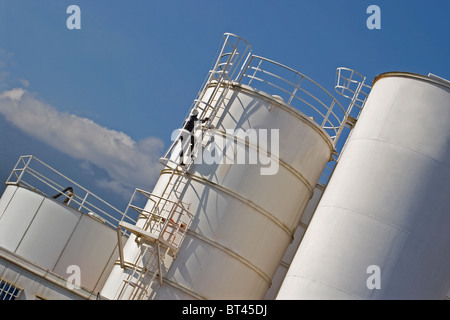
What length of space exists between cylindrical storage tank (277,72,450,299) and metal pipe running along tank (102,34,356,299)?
170cm

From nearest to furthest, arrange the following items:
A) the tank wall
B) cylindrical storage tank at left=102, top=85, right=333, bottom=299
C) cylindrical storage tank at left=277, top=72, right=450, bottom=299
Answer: cylindrical storage tank at left=277, top=72, right=450, bottom=299, cylindrical storage tank at left=102, top=85, right=333, bottom=299, the tank wall

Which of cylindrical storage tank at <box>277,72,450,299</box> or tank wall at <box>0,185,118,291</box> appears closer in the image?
cylindrical storage tank at <box>277,72,450,299</box>

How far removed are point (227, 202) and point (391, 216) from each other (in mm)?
4828

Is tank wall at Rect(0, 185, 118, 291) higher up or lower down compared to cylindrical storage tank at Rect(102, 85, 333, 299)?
lower down

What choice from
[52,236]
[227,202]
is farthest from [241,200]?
[52,236]

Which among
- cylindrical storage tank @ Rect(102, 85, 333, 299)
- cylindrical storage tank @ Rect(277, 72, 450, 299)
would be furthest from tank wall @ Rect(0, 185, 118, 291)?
cylindrical storage tank @ Rect(277, 72, 450, 299)

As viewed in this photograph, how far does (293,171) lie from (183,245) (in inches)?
162

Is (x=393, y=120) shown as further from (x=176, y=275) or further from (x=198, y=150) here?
(x=176, y=275)

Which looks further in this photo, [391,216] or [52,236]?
[52,236]

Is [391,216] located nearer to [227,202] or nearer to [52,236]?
[227,202]

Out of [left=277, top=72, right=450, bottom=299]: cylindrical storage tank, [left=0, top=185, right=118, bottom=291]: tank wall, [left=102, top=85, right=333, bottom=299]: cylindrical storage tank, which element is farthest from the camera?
[left=0, top=185, right=118, bottom=291]: tank wall

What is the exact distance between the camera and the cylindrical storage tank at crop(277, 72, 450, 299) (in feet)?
53.7

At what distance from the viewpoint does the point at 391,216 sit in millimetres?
16688

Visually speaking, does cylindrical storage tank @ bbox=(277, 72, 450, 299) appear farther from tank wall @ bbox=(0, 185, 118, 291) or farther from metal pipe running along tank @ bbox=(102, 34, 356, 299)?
tank wall @ bbox=(0, 185, 118, 291)
